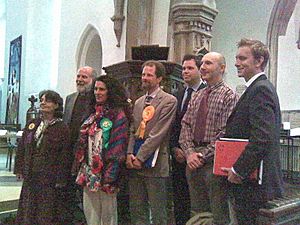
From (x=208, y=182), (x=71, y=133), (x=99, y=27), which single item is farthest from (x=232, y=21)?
(x=208, y=182)

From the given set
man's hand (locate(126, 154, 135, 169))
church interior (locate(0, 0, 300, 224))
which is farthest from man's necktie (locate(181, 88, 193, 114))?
church interior (locate(0, 0, 300, 224))

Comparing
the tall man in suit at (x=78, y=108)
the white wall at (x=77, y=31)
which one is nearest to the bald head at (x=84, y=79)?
the tall man in suit at (x=78, y=108)

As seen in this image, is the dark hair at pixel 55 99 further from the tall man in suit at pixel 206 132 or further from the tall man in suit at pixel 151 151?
the tall man in suit at pixel 206 132

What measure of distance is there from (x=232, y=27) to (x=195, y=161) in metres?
6.55

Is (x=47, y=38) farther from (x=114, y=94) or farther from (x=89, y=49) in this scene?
(x=114, y=94)

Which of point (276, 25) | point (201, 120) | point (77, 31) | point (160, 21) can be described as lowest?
point (201, 120)

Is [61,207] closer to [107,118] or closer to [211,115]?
[107,118]

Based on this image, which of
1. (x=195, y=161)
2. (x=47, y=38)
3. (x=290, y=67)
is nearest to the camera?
(x=195, y=161)

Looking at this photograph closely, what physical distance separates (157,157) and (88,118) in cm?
61

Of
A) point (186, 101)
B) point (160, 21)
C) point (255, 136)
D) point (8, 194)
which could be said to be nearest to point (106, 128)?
point (186, 101)

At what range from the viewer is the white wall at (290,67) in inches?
380

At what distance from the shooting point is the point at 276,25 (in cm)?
930

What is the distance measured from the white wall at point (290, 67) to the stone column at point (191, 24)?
3818 millimetres

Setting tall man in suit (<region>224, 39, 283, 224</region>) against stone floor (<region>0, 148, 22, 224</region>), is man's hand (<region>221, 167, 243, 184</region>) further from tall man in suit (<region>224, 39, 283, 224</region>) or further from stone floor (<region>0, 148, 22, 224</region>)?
stone floor (<region>0, 148, 22, 224</region>)
